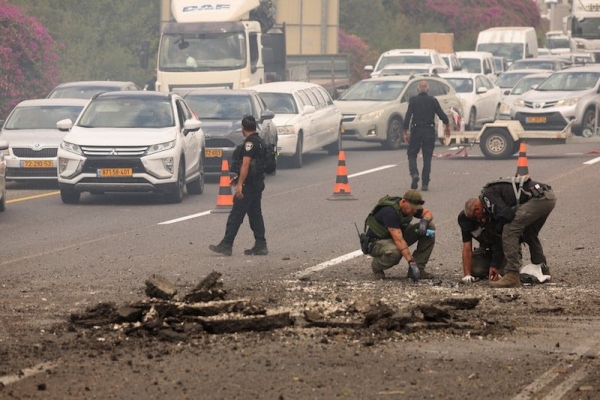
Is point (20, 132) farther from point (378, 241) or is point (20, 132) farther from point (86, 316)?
point (86, 316)

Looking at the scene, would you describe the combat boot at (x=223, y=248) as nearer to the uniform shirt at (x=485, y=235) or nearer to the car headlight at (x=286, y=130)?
the uniform shirt at (x=485, y=235)

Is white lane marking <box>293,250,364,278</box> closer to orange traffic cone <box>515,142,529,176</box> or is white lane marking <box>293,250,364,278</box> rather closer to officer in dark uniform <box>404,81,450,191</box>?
officer in dark uniform <box>404,81,450,191</box>

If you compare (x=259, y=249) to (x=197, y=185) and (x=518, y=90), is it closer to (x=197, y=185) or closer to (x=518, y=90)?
(x=197, y=185)

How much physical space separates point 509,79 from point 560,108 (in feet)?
39.6

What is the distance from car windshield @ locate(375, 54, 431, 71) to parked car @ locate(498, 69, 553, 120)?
137 inches

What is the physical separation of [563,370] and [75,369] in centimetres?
305

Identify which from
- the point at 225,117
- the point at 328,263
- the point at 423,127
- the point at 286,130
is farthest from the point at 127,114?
the point at 328,263

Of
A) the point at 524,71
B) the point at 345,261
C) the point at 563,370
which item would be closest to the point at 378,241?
the point at 345,261

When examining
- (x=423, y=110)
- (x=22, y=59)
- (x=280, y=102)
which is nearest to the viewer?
(x=423, y=110)

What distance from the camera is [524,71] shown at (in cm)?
4556

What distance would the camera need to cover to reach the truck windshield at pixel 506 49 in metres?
57.5

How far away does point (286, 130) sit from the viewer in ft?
89.8

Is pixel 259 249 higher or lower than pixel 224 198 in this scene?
higher

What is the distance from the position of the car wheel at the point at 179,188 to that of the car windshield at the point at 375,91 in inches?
455
